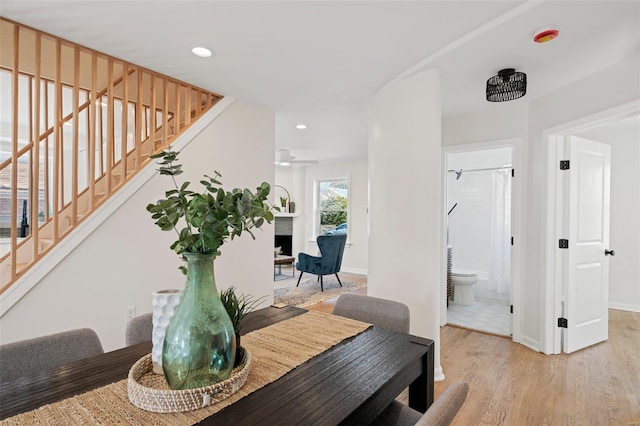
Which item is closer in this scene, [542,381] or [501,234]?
[542,381]

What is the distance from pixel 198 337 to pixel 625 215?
209 inches

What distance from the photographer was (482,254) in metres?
5.20

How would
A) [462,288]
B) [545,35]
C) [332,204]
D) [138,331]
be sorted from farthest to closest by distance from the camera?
[332,204] → [462,288] → [545,35] → [138,331]

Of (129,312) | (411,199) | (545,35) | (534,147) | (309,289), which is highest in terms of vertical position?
(545,35)

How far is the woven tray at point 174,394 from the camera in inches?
33.4

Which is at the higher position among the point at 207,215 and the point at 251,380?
the point at 207,215

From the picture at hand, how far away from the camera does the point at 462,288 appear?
4.53m

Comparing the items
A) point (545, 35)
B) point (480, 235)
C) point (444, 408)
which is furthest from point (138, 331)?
point (480, 235)

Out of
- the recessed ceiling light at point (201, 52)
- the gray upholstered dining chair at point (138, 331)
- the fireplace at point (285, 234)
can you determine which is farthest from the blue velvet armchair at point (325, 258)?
the gray upholstered dining chair at point (138, 331)

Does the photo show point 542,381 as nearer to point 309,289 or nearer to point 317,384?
point 317,384

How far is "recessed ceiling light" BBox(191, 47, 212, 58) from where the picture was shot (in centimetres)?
231

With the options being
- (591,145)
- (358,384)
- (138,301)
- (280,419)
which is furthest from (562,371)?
(138,301)

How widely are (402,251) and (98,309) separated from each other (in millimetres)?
2283

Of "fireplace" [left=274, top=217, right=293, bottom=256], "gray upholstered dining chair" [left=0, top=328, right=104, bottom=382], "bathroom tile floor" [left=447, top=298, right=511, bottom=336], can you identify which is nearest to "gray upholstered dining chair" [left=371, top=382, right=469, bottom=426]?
"gray upholstered dining chair" [left=0, top=328, right=104, bottom=382]
